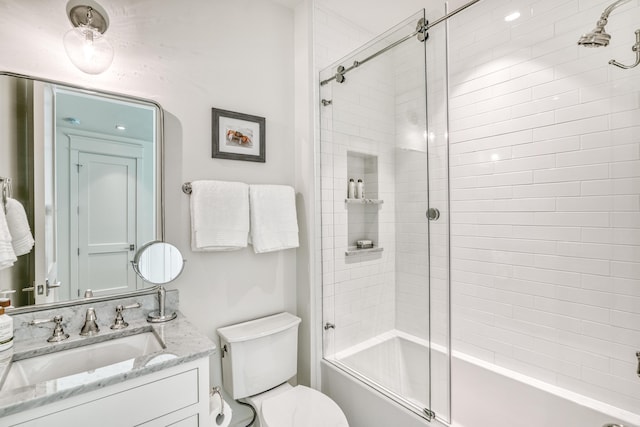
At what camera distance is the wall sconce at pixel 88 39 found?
4.07 ft

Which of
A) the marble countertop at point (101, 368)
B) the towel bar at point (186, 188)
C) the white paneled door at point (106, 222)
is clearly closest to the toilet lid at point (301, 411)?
the marble countertop at point (101, 368)

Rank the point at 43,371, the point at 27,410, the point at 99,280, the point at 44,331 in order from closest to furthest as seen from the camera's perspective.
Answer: the point at 27,410 → the point at 43,371 → the point at 44,331 → the point at 99,280

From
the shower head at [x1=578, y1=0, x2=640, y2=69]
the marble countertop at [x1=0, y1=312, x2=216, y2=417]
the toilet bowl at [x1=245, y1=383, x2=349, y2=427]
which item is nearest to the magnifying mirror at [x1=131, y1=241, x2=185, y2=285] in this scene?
the marble countertop at [x1=0, y1=312, x2=216, y2=417]

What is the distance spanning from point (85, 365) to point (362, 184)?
1.48 metres

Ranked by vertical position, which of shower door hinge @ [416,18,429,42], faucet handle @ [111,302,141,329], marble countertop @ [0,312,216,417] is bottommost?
marble countertop @ [0,312,216,417]

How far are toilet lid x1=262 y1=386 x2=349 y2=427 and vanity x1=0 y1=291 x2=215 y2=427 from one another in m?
0.39

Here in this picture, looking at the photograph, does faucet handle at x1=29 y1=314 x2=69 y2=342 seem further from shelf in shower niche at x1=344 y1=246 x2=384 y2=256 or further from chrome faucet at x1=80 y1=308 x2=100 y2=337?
shelf in shower niche at x1=344 y1=246 x2=384 y2=256

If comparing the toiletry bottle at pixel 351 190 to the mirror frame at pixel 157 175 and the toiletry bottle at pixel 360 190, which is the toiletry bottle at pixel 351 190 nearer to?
the toiletry bottle at pixel 360 190

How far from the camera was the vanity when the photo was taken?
33.4 inches

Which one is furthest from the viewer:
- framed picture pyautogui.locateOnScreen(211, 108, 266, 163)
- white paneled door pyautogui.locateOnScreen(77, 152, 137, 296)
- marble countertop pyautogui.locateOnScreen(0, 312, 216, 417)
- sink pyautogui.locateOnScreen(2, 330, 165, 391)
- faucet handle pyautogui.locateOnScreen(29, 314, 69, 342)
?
framed picture pyautogui.locateOnScreen(211, 108, 266, 163)

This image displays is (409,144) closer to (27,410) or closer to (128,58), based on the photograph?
(128,58)

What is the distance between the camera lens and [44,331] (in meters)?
1.19

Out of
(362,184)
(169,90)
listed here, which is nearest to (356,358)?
(362,184)

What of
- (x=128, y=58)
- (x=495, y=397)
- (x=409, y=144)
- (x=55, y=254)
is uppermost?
(x=128, y=58)
